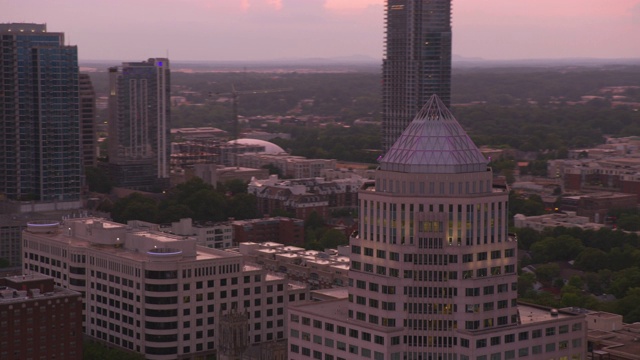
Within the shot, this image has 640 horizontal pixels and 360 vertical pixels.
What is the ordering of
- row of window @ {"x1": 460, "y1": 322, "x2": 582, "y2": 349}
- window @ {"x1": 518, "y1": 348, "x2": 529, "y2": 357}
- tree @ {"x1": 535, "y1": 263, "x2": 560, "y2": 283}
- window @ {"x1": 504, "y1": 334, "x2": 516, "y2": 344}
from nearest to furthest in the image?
row of window @ {"x1": 460, "y1": 322, "x2": 582, "y2": 349}
window @ {"x1": 504, "y1": 334, "x2": 516, "y2": 344}
window @ {"x1": 518, "y1": 348, "x2": 529, "y2": 357}
tree @ {"x1": 535, "y1": 263, "x2": 560, "y2": 283}

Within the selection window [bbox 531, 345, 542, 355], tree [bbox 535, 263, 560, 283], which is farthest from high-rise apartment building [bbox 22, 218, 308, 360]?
tree [bbox 535, 263, 560, 283]

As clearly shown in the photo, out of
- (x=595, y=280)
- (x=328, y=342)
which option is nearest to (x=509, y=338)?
(x=328, y=342)

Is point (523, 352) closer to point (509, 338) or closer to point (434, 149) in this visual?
point (509, 338)

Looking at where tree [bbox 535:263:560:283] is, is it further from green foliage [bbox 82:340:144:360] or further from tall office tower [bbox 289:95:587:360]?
tall office tower [bbox 289:95:587:360]

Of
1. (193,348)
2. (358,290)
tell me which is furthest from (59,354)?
(358,290)

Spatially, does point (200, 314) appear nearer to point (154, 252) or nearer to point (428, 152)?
point (154, 252)
